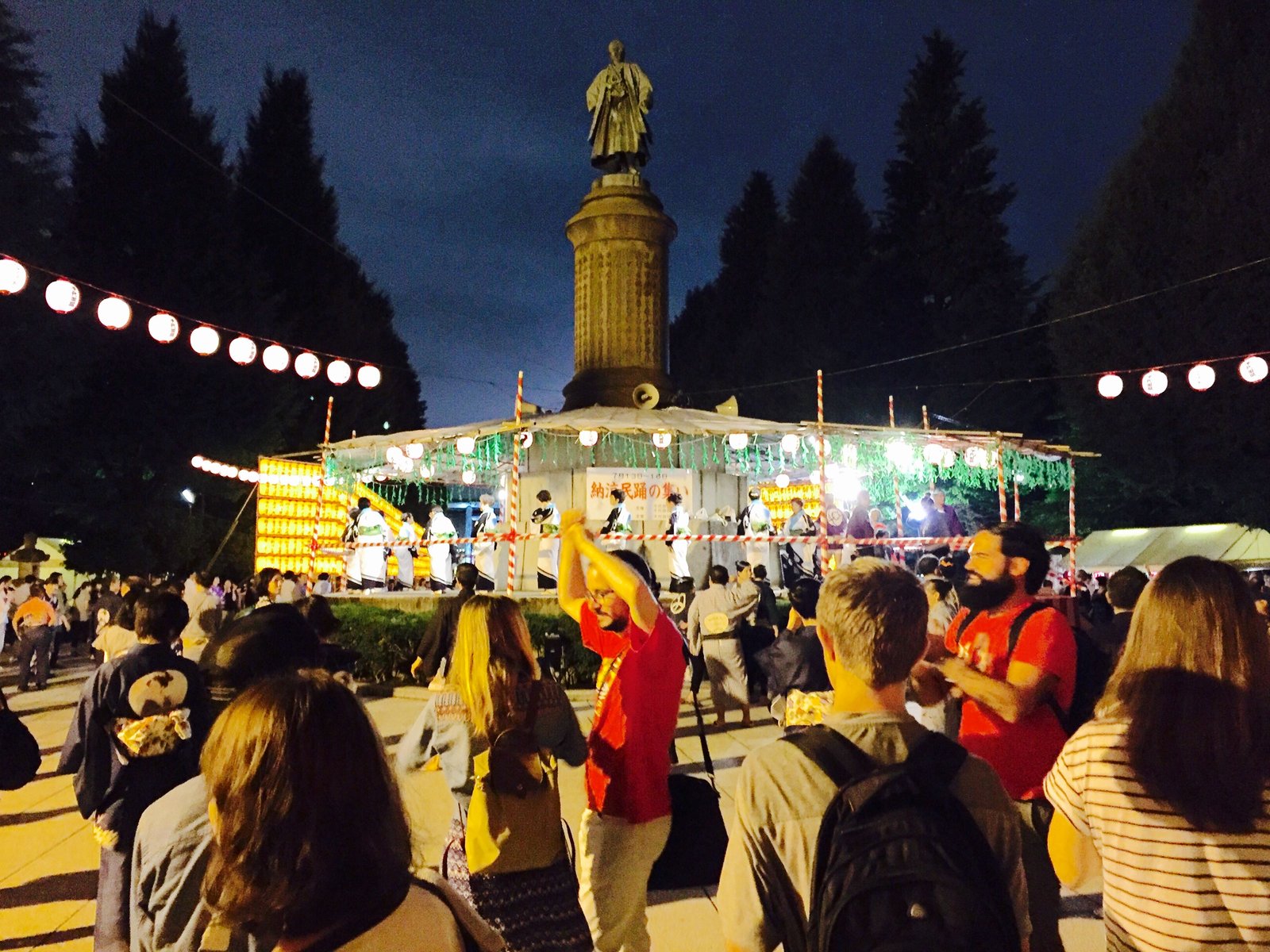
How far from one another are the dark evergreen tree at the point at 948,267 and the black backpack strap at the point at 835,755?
104 feet

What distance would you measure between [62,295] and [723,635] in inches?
384

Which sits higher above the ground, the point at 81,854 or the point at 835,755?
the point at 835,755

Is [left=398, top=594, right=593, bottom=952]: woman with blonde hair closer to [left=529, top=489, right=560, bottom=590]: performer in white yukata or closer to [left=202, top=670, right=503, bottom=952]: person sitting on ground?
[left=202, top=670, right=503, bottom=952]: person sitting on ground

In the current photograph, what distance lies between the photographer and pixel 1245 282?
64.3 ft

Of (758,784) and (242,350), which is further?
(242,350)

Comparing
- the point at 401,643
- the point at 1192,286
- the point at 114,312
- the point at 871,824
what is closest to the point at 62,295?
the point at 114,312

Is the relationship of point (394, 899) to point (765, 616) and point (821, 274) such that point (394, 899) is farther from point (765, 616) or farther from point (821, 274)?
point (821, 274)

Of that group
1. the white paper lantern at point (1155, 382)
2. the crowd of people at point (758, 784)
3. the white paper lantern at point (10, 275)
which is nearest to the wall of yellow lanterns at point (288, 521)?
the white paper lantern at point (10, 275)

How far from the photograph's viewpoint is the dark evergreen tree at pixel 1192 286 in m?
19.7

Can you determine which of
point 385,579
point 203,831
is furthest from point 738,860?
point 385,579

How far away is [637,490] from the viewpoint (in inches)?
670

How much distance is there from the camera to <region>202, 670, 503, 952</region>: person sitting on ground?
4.82ft

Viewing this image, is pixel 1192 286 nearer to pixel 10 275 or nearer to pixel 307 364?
pixel 307 364

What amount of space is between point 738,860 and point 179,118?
32453 mm
